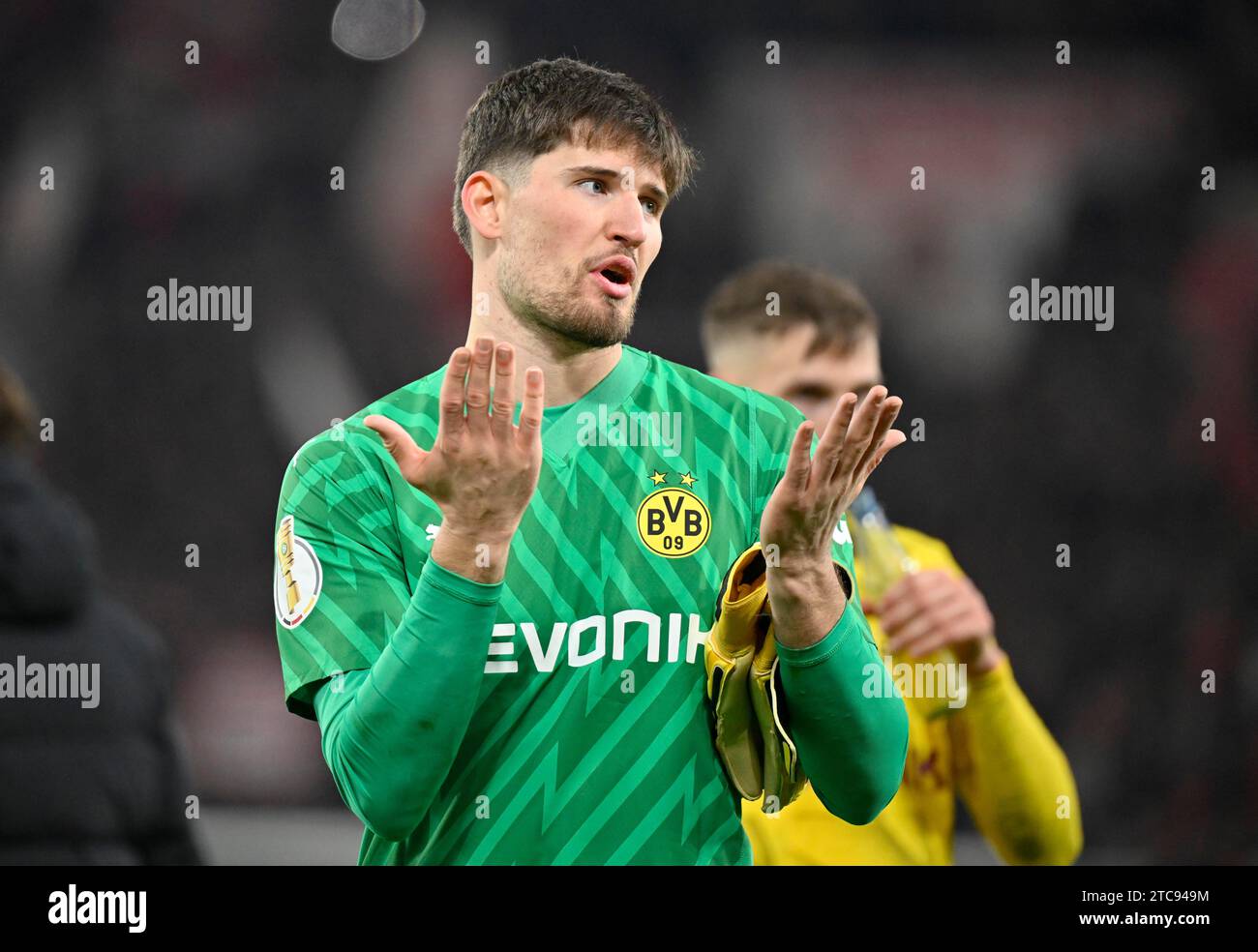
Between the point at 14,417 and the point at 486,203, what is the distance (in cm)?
206

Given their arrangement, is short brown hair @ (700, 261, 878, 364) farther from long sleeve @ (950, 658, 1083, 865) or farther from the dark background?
the dark background

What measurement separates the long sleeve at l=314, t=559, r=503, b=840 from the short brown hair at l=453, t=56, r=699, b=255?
0.75 meters

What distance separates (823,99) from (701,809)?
363cm

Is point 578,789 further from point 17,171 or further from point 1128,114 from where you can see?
point 1128,114

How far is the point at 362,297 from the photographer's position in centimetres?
538

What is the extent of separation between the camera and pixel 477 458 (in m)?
1.92

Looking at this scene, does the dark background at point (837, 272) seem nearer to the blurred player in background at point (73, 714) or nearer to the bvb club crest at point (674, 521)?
the blurred player in background at point (73, 714)

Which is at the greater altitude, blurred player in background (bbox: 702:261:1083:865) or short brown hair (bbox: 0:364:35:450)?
short brown hair (bbox: 0:364:35:450)

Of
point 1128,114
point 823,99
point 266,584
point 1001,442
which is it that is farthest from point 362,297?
point 1128,114

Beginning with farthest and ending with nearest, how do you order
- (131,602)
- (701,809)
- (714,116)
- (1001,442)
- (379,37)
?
(1001,442)
(714,116)
(131,602)
(379,37)
(701,809)

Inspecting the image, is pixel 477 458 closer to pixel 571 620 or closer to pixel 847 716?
pixel 571 620

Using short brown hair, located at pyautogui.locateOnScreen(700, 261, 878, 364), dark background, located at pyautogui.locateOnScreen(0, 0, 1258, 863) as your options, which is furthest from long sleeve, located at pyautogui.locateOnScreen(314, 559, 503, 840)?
dark background, located at pyautogui.locateOnScreen(0, 0, 1258, 863)

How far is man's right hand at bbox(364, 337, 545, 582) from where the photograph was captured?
1915 mm

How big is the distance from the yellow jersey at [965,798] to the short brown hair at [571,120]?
1185 mm
